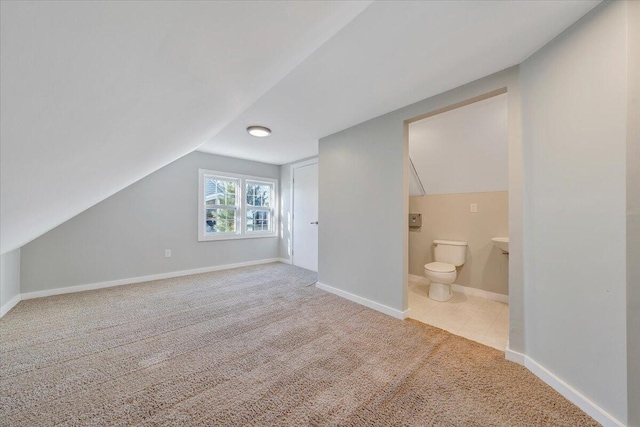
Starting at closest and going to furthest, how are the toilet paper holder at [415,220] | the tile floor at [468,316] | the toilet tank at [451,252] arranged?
the tile floor at [468,316] → the toilet tank at [451,252] → the toilet paper holder at [415,220]

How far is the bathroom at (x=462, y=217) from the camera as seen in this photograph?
2.36m

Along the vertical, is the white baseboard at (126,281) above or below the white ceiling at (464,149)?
below

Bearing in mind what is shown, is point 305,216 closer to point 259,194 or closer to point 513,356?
point 259,194

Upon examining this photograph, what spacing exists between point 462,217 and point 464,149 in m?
0.92

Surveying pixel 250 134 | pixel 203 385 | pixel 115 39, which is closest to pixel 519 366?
pixel 203 385

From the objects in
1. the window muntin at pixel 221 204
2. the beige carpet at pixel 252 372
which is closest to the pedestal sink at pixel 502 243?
the beige carpet at pixel 252 372

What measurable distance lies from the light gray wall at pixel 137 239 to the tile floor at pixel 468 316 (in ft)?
10.6

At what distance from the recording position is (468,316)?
2369 mm

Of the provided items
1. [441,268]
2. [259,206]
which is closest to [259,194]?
[259,206]

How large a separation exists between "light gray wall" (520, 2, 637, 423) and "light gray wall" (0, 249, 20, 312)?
14.6ft

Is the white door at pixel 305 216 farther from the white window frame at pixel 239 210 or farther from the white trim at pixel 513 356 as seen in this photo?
the white trim at pixel 513 356

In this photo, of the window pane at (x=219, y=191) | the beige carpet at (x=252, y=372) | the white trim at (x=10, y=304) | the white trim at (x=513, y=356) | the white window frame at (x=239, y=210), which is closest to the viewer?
the beige carpet at (x=252, y=372)

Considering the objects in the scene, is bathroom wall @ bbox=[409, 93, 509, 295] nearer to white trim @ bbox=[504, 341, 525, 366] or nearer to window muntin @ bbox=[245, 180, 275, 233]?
white trim @ bbox=[504, 341, 525, 366]

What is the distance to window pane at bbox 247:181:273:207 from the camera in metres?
4.69
